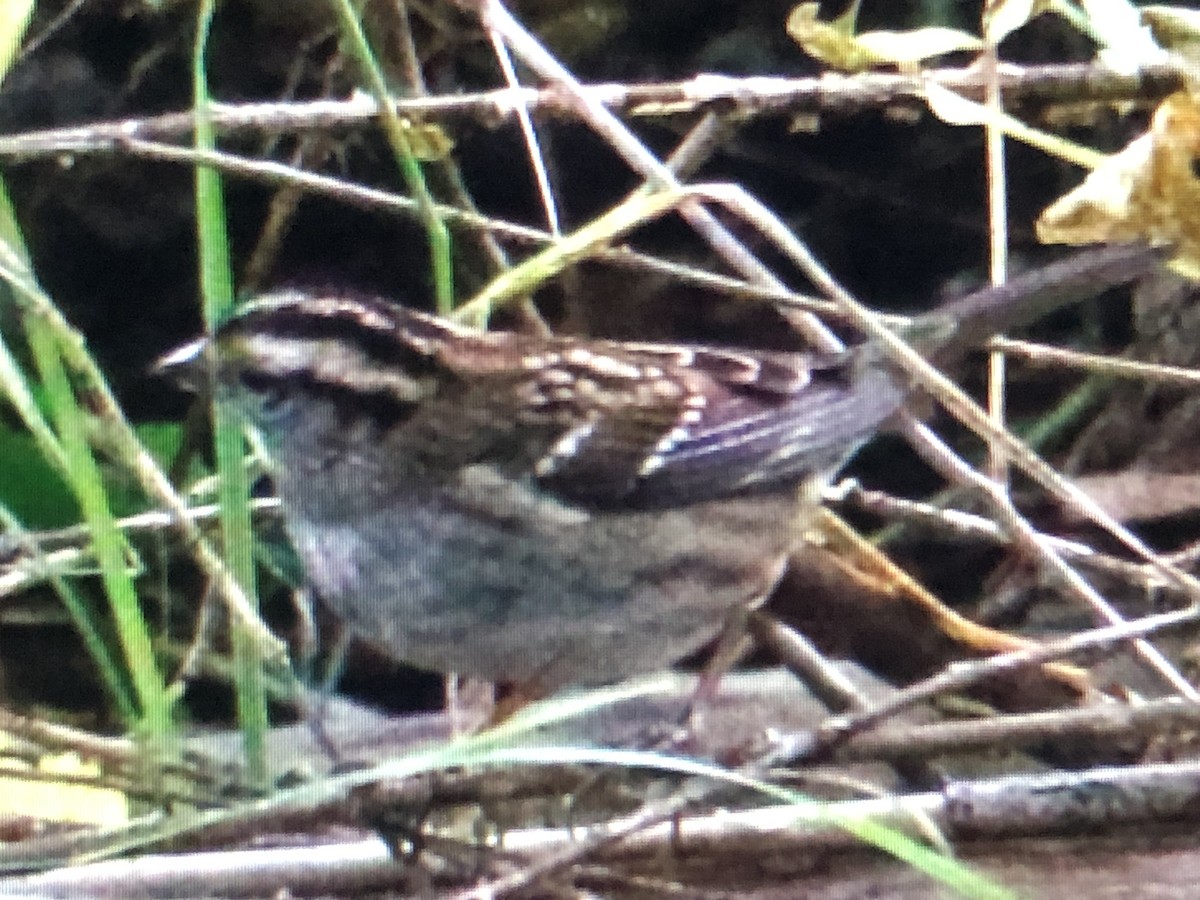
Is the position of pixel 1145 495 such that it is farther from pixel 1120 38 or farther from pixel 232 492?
pixel 232 492

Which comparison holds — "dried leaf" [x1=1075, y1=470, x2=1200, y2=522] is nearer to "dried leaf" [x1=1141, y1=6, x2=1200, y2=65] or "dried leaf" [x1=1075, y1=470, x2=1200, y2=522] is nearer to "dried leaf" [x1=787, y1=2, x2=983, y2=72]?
"dried leaf" [x1=787, y1=2, x2=983, y2=72]

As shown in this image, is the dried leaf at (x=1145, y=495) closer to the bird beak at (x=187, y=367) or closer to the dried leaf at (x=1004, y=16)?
the dried leaf at (x=1004, y=16)

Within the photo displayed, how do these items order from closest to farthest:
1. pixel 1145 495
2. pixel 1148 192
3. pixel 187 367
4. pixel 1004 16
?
pixel 1148 192 → pixel 1004 16 → pixel 187 367 → pixel 1145 495

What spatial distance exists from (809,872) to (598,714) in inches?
24.5

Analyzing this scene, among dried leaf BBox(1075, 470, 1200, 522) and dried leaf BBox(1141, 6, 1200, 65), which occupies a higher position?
dried leaf BBox(1141, 6, 1200, 65)

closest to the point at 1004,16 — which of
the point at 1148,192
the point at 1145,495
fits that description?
the point at 1148,192

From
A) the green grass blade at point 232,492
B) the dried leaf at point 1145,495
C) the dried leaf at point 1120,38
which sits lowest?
the dried leaf at point 1145,495

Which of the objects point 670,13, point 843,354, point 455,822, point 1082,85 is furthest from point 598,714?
point 670,13

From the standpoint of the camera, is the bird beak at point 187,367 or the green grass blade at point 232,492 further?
the bird beak at point 187,367

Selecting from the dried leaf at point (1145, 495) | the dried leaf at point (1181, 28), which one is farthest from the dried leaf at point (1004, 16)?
the dried leaf at point (1145, 495)

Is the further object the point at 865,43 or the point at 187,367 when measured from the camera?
the point at 187,367

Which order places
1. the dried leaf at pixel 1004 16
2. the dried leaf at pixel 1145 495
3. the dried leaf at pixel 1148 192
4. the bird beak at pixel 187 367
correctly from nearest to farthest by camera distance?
the dried leaf at pixel 1148 192
the dried leaf at pixel 1004 16
the bird beak at pixel 187 367
the dried leaf at pixel 1145 495

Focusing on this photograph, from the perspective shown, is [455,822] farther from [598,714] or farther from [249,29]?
[249,29]

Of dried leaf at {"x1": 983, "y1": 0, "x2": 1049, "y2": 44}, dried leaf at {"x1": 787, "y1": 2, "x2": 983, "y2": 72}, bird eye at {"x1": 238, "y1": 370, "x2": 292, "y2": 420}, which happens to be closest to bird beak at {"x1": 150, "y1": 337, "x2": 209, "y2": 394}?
bird eye at {"x1": 238, "y1": 370, "x2": 292, "y2": 420}
